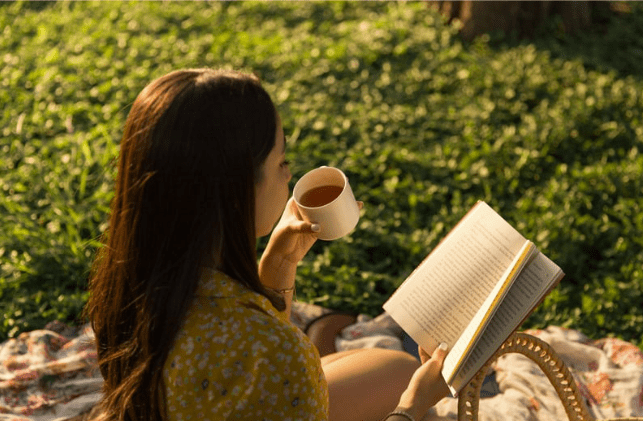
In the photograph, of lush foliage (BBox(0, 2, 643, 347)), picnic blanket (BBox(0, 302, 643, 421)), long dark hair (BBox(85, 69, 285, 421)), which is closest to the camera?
long dark hair (BBox(85, 69, 285, 421))

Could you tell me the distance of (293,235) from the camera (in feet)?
7.42

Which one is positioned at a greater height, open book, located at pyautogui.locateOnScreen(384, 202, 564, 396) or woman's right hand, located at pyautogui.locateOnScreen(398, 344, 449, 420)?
open book, located at pyautogui.locateOnScreen(384, 202, 564, 396)

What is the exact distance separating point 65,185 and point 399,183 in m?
1.95

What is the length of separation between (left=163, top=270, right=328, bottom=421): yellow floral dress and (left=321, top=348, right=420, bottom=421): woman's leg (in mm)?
717

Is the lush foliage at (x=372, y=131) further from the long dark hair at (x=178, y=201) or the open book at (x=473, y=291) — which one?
the open book at (x=473, y=291)

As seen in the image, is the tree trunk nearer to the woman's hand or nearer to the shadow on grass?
the shadow on grass

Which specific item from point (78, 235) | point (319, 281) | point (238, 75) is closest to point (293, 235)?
point (238, 75)

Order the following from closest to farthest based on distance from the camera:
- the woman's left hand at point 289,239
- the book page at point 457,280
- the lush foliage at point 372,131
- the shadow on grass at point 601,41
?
the book page at point 457,280
the woman's left hand at point 289,239
the lush foliage at point 372,131
the shadow on grass at point 601,41

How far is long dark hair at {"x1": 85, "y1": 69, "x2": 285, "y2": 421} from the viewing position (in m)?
1.58

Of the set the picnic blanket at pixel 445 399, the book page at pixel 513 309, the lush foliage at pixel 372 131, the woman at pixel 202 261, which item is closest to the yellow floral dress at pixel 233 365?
the woman at pixel 202 261

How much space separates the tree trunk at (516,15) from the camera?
569 centimetres

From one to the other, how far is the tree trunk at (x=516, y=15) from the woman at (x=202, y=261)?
4388 millimetres

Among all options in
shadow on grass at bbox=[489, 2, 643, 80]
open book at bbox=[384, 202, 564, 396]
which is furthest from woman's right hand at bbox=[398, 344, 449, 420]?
shadow on grass at bbox=[489, 2, 643, 80]

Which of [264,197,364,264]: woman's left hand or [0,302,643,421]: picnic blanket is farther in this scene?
[0,302,643,421]: picnic blanket
